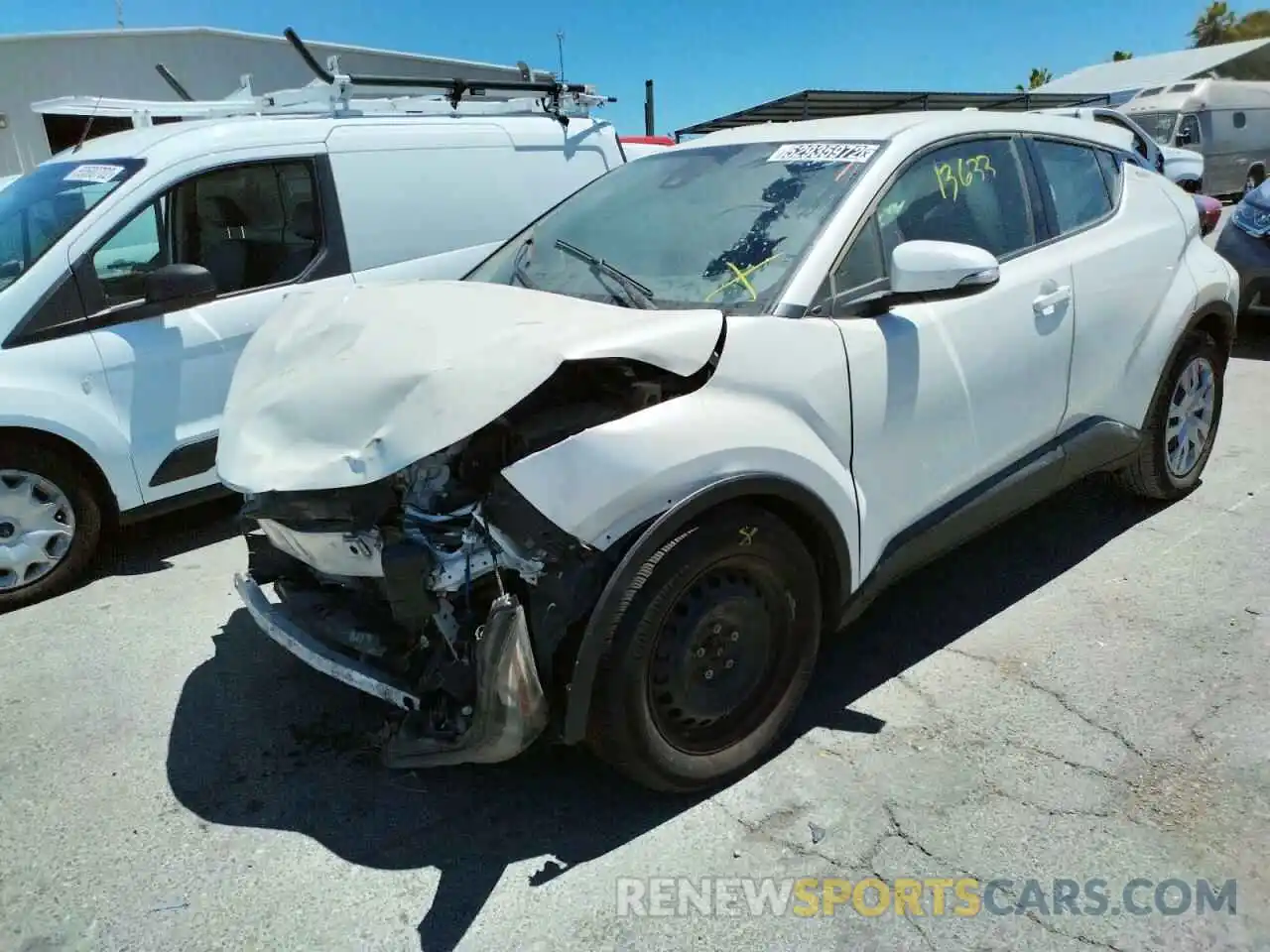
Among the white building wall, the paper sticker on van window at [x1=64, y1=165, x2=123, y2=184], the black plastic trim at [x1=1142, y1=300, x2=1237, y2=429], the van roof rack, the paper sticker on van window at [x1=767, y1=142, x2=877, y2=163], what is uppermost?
the white building wall

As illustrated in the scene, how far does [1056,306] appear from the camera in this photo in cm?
345

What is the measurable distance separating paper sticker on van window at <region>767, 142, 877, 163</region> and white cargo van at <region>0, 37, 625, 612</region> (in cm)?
263

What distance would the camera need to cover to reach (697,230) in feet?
10.3

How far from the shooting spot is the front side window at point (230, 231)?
445cm

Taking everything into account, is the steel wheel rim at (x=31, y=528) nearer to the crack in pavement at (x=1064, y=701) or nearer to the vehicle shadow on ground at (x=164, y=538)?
the vehicle shadow on ground at (x=164, y=538)

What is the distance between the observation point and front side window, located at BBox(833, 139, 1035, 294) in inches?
117

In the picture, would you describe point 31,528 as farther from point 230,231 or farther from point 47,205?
point 230,231

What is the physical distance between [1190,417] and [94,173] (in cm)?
532

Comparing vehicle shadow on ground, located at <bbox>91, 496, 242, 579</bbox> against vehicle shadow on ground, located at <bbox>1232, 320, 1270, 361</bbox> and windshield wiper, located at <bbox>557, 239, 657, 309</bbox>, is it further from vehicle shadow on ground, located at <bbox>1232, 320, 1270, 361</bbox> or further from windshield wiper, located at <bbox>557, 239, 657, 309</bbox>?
vehicle shadow on ground, located at <bbox>1232, 320, 1270, 361</bbox>

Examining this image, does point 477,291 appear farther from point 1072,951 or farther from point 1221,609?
point 1221,609

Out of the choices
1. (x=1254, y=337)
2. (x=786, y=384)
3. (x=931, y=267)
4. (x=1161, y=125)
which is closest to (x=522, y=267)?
(x=786, y=384)

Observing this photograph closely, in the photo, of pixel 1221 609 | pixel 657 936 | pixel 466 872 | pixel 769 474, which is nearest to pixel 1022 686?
pixel 1221 609

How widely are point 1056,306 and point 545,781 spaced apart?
2446mm

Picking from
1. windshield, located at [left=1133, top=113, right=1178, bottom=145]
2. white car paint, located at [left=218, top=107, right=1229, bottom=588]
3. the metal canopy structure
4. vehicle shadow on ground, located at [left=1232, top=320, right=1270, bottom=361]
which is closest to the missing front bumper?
white car paint, located at [left=218, top=107, right=1229, bottom=588]
